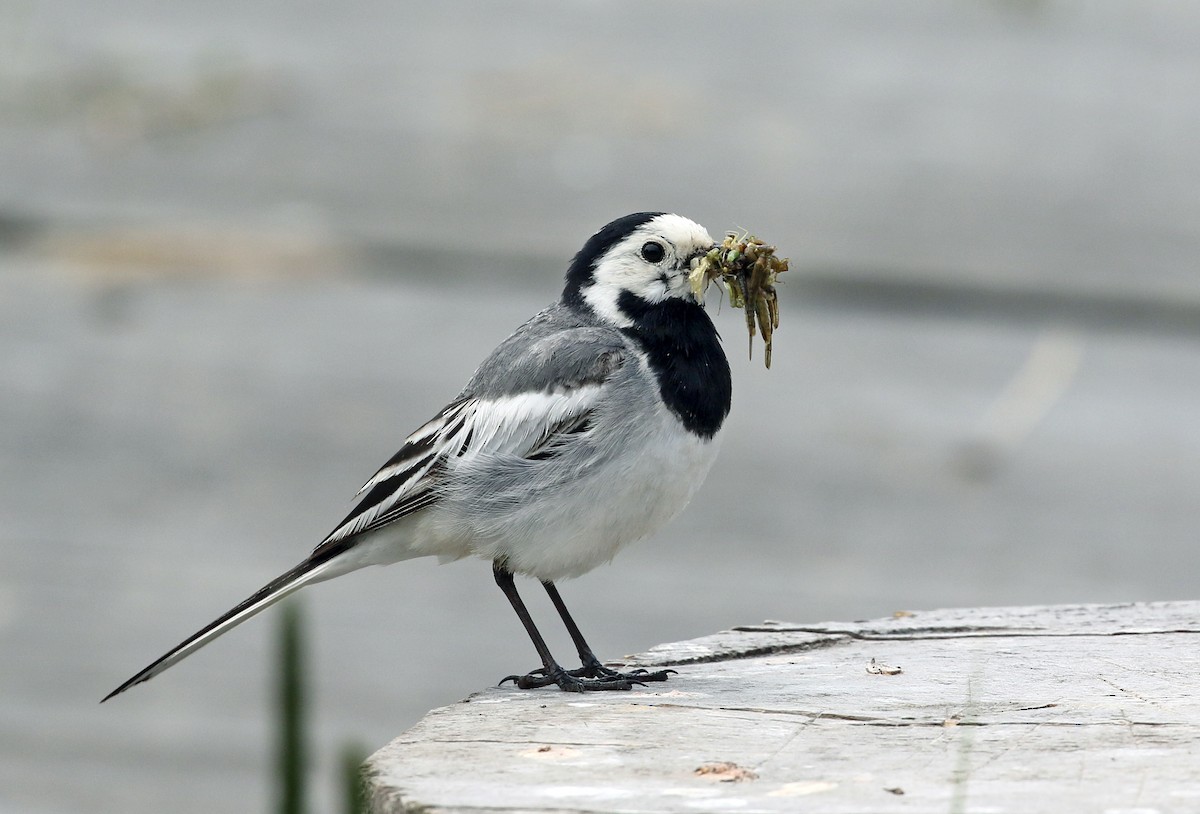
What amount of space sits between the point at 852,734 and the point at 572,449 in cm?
79

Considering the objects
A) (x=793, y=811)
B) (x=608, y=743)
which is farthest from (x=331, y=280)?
(x=793, y=811)

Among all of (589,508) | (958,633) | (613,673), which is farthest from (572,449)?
(958,633)

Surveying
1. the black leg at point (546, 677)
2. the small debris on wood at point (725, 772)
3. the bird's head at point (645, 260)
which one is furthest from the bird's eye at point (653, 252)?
the small debris on wood at point (725, 772)

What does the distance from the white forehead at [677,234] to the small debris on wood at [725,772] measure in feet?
3.80

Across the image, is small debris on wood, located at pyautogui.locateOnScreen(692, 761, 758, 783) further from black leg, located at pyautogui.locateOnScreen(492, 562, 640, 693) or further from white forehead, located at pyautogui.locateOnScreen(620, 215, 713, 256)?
white forehead, located at pyautogui.locateOnScreen(620, 215, 713, 256)

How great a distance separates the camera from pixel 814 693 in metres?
2.10

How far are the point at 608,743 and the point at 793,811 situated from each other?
0.35m

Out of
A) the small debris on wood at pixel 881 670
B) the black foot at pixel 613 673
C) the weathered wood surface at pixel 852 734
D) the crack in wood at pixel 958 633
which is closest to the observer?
the weathered wood surface at pixel 852 734

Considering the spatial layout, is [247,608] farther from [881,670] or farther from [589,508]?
[881,670]

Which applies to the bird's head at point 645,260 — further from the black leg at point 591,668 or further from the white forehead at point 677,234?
the black leg at point 591,668

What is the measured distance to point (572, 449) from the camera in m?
2.46

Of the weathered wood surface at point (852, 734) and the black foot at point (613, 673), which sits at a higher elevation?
the weathered wood surface at point (852, 734)

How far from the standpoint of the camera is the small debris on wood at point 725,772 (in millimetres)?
1633

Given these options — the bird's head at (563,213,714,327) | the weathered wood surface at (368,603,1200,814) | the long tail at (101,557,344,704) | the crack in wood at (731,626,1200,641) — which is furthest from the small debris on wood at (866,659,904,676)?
the long tail at (101,557,344,704)
